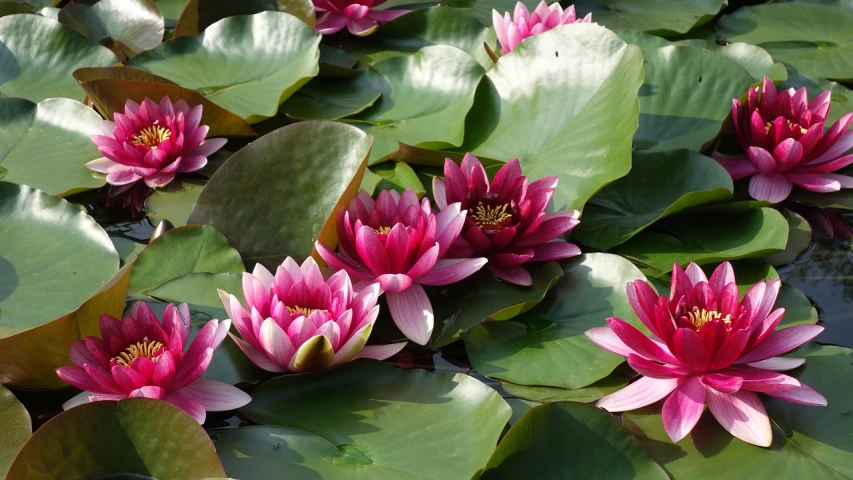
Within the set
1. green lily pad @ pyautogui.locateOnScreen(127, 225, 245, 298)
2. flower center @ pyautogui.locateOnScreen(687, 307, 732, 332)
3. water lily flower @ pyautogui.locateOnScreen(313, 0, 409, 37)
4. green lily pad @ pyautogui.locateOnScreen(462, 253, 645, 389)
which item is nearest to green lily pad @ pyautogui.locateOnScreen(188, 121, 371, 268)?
green lily pad @ pyautogui.locateOnScreen(127, 225, 245, 298)

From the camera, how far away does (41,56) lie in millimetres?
2688

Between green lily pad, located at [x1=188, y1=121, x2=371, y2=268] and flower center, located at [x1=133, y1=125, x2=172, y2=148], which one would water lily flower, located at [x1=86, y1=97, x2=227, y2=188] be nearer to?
flower center, located at [x1=133, y1=125, x2=172, y2=148]

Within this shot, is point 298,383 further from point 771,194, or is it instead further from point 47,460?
point 771,194

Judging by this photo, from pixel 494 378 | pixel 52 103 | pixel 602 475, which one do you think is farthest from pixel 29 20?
pixel 602 475

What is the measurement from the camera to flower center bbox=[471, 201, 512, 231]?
1895mm

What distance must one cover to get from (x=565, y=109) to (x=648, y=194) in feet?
1.13

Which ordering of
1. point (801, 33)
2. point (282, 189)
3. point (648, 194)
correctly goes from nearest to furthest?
point (282, 189), point (648, 194), point (801, 33)

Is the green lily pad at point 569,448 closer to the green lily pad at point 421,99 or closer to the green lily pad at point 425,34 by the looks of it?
the green lily pad at point 421,99

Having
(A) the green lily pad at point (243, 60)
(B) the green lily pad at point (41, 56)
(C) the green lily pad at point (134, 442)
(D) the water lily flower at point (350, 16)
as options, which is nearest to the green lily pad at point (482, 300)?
(C) the green lily pad at point (134, 442)

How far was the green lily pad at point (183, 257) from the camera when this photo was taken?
1815 millimetres

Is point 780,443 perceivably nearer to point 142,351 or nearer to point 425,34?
point 142,351

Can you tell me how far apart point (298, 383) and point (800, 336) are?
104 centimetres

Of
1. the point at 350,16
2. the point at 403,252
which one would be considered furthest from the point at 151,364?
the point at 350,16

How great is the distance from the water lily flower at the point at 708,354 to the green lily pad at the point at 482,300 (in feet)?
0.66
